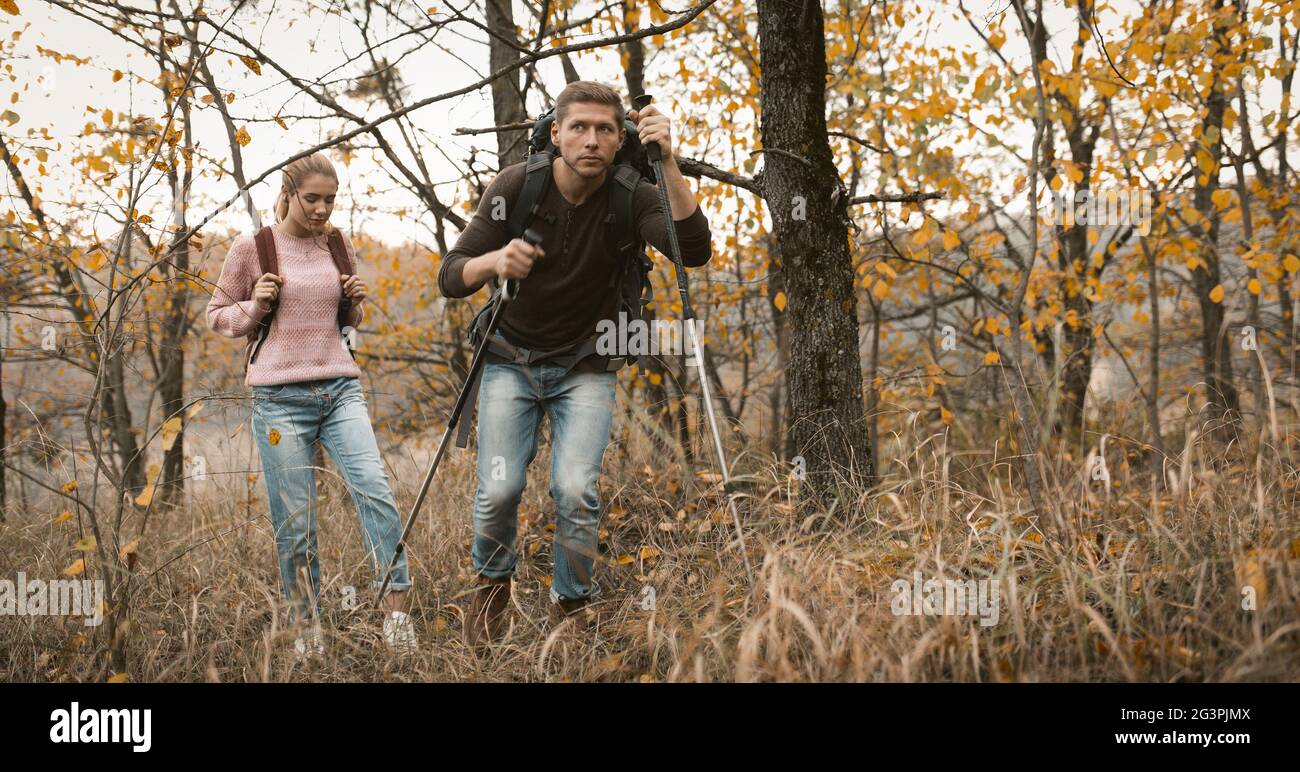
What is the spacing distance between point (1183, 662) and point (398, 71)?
6.62m

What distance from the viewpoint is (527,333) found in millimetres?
3320

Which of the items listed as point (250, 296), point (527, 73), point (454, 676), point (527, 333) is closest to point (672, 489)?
point (527, 333)

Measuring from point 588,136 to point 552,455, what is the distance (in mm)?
1218

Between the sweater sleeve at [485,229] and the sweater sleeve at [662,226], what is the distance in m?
0.47

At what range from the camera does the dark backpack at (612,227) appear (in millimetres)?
3232

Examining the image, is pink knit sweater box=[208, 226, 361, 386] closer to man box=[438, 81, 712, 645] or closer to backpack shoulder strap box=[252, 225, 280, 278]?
backpack shoulder strap box=[252, 225, 280, 278]

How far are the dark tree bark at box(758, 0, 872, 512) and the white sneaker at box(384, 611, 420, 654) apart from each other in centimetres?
174

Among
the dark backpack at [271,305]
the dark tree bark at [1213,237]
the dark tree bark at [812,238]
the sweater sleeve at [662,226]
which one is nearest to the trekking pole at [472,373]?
the sweater sleeve at [662,226]

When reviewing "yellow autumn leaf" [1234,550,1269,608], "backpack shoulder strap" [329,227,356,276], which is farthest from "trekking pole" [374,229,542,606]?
"yellow autumn leaf" [1234,550,1269,608]

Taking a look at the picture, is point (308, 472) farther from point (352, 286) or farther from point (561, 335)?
point (561, 335)

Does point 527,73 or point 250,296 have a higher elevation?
point 527,73

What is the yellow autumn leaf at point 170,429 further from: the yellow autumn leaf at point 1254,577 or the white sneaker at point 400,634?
the yellow autumn leaf at point 1254,577

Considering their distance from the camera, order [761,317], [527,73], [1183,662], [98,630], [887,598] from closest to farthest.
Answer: [1183,662] → [887,598] → [98,630] → [527,73] → [761,317]

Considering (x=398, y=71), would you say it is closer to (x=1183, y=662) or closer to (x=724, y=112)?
(x=724, y=112)
